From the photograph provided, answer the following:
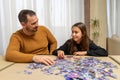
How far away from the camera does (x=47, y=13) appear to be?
170 inches

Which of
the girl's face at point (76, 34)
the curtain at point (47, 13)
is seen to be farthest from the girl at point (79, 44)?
the curtain at point (47, 13)

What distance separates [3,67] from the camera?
1671mm

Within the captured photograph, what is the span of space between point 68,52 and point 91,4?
2.02m

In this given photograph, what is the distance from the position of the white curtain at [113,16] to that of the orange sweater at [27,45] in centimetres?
207

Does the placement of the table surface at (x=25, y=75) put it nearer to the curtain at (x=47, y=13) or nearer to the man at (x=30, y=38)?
the man at (x=30, y=38)

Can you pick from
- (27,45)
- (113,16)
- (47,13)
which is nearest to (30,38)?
(27,45)

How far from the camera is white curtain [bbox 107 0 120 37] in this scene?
14.2 ft

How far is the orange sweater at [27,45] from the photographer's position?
193cm

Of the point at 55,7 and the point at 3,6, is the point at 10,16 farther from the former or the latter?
the point at 55,7

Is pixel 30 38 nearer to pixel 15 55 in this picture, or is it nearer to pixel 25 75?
pixel 15 55

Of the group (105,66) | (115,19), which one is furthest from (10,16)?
(105,66)

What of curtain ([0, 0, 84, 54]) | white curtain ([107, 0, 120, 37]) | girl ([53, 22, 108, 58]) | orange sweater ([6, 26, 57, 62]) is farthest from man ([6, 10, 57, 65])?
white curtain ([107, 0, 120, 37])

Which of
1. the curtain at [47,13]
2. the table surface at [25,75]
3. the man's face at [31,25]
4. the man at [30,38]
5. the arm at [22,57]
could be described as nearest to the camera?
the table surface at [25,75]

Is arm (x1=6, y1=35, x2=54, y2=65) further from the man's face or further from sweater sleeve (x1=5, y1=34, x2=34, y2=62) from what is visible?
the man's face
